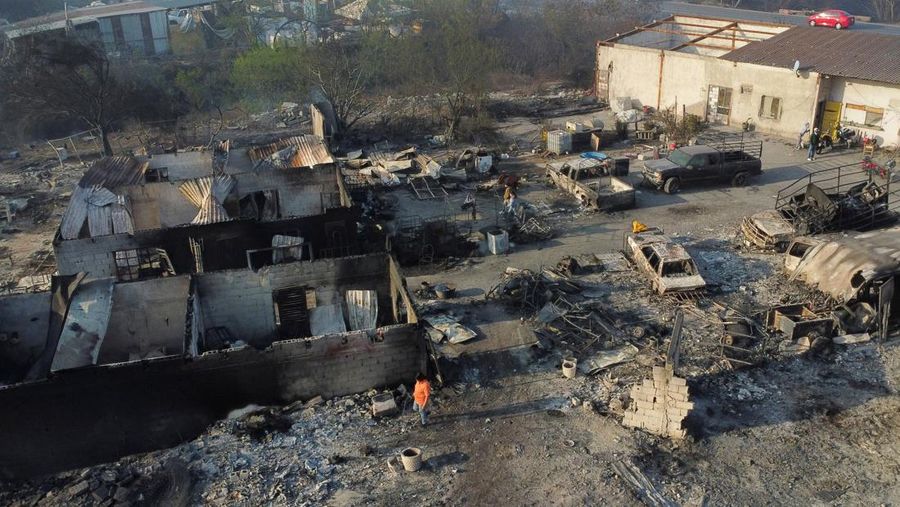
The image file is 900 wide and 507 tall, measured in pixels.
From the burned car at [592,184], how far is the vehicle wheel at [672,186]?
1302 mm

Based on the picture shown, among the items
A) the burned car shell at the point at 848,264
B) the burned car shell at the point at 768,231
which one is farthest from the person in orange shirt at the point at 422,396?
the burned car shell at the point at 768,231

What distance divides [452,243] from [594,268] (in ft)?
14.0

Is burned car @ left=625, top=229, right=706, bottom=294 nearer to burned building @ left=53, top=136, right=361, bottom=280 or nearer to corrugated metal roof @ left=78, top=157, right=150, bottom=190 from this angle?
burned building @ left=53, top=136, right=361, bottom=280

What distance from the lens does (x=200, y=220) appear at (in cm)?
1877

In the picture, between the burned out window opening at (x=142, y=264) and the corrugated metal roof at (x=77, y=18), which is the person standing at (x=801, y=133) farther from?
the corrugated metal roof at (x=77, y=18)

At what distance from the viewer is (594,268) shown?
1936 centimetres

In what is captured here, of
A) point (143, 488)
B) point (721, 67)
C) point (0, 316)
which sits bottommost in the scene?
point (143, 488)

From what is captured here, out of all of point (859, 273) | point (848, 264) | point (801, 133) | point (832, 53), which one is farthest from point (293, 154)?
point (832, 53)

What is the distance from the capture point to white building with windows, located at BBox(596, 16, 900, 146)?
93.1ft

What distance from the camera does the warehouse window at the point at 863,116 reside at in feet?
92.7

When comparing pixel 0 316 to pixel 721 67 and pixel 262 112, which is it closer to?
pixel 262 112

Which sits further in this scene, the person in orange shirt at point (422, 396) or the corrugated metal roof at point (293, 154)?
the corrugated metal roof at point (293, 154)

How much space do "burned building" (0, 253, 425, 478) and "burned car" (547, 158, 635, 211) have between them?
985 cm

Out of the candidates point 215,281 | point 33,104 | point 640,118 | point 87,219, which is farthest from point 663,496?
point 33,104
